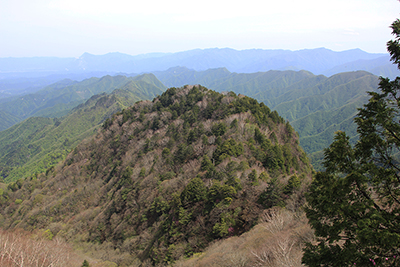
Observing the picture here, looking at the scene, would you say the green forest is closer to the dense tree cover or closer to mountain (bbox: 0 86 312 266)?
the dense tree cover

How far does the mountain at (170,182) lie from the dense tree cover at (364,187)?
9.48 m

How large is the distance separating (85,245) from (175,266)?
112 ft

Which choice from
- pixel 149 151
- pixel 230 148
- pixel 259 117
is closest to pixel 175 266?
pixel 230 148

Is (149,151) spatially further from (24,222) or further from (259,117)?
(24,222)

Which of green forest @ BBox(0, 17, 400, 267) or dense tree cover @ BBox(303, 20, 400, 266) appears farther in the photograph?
green forest @ BBox(0, 17, 400, 267)

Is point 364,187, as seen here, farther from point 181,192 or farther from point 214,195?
point 181,192

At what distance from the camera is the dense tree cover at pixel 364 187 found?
329 inches

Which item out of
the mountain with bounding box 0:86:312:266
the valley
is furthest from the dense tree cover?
the mountain with bounding box 0:86:312:266

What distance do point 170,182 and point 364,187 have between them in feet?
128

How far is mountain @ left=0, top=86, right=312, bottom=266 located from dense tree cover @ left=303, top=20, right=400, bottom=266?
9.48 meters

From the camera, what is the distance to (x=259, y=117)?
208 feet

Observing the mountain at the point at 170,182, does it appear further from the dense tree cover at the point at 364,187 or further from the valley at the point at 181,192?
the dense tree cover at the point at 364,187

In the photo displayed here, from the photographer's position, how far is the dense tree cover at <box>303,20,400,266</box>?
8.37 metres

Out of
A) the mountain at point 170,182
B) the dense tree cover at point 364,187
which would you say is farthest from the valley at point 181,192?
the dense tree cover at point 364,187
